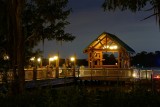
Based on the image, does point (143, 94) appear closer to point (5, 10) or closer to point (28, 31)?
point (5, 10)

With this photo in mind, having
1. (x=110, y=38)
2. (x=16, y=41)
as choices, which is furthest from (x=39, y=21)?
(x=110, y=38)

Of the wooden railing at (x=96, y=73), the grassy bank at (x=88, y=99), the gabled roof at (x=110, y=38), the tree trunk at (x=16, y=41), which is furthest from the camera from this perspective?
the gabled roof at (x=110, y=38)

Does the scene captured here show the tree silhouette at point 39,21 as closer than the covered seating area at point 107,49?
Yes

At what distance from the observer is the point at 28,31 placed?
30.5m

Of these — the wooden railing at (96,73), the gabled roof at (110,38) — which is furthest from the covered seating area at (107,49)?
the wooden railing at (96,73)

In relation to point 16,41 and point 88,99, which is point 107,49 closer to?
point 16,41

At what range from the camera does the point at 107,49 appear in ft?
158

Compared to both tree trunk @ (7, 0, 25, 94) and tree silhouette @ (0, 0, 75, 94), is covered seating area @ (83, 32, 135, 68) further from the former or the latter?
tree trunk @ (7, 0, 25, 94)

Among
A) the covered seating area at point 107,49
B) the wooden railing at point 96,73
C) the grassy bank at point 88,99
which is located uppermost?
the covered seating area at point 107,49

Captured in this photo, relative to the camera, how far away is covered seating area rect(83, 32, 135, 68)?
47594 millimetres

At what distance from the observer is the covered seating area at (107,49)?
156ft

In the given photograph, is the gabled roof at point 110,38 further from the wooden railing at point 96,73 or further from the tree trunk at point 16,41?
the tree trunk at point 16,41

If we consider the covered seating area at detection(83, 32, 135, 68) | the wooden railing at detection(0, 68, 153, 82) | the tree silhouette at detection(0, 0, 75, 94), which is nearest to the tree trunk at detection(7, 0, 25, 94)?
the tree silhouette at detection(0, 0, 75, 94)

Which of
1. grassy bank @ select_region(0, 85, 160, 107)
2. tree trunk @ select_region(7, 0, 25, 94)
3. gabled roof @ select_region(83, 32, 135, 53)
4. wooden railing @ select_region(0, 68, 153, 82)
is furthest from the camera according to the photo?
gabled roof @ select_region(83, 32, 135, 53)
